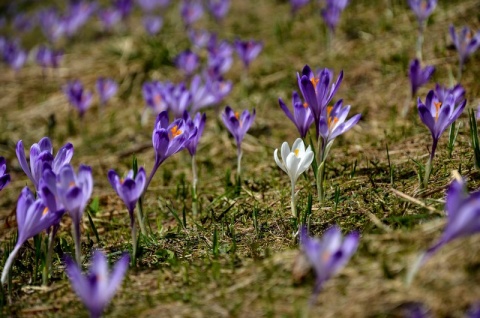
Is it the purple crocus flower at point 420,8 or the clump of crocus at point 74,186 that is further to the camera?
the purple crocus flower at point 420,8

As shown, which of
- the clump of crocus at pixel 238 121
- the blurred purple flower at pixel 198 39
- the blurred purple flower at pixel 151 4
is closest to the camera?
the clump of crocus at pixel 238 121

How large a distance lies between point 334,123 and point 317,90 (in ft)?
0.51

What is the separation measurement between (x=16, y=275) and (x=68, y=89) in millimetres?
2346

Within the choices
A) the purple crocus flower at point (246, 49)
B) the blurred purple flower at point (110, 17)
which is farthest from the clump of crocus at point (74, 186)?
the blurred purple flower at point (110, 17)

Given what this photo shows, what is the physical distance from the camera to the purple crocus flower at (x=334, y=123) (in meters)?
2.43

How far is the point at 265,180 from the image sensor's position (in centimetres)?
309

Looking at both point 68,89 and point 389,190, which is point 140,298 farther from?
point 68,89

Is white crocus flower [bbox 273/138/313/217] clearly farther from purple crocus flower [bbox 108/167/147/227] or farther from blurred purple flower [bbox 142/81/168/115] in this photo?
blurred purple flower [bbox 142/81/168/115]

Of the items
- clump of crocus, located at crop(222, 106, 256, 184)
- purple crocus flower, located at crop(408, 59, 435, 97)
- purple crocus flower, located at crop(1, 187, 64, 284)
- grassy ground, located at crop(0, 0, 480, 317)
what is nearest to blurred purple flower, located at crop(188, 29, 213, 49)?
grassy ground, located at crop(0, 0, 480, 317)

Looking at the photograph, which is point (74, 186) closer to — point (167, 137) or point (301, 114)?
point (167, 137)

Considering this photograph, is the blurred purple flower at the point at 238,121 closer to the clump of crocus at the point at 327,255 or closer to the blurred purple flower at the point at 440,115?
the blurred purple flower at the point at 440,115

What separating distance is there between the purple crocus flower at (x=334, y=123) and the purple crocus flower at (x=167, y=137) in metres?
0.50

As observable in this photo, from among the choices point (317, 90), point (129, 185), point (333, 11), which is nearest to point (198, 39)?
point (333, 11)

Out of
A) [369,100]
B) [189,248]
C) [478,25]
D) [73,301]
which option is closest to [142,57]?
→ [369,100]
